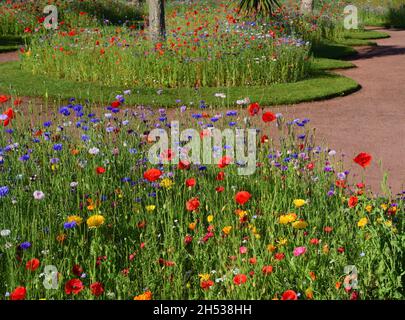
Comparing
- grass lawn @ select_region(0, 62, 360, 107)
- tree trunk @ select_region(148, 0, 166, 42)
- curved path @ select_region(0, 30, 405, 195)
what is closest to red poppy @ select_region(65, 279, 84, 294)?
curved path @ select_region(0, 30, 405, 195)

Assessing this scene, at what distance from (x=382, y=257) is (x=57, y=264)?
6.44ft

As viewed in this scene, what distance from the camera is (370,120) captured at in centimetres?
985

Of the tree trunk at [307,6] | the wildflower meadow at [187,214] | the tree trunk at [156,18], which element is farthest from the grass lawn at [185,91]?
the tree trunk at [307,6]

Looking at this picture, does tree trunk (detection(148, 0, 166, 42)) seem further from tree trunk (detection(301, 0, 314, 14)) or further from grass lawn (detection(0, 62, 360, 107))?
tree trunk (detection(301, 0, 314, 14))

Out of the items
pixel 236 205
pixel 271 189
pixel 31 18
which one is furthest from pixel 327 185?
pixel 31 18

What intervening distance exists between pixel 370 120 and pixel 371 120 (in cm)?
1

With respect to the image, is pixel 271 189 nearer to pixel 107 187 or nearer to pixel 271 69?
pixel 107 187

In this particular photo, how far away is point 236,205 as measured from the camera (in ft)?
16.7

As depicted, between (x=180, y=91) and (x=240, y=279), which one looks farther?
(x=180, y=91)

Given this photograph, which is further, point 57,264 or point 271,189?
point 271,189

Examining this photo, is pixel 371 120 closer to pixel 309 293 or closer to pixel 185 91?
pixel 185 91

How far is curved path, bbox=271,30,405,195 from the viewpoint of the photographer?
733 centimetres

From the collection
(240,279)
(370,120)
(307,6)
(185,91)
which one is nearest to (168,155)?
(240,279)
